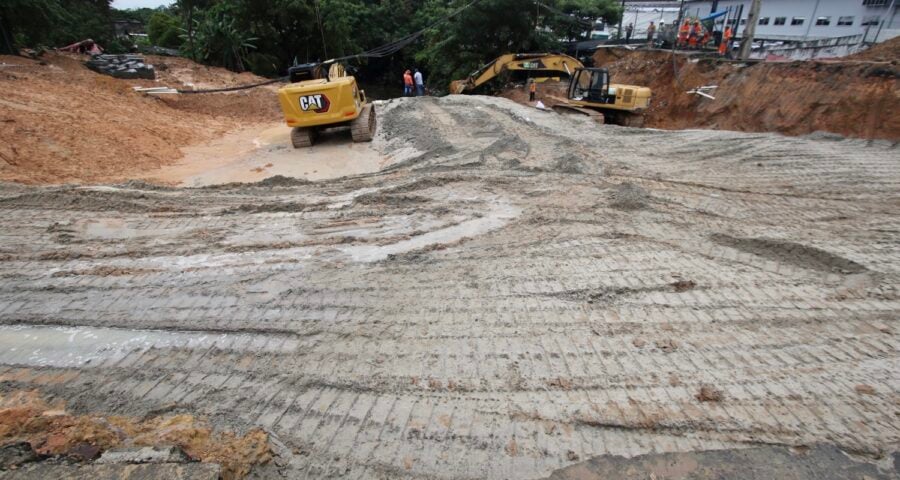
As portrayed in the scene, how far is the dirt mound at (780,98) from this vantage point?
8281 mm

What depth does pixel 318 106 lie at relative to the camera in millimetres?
9359

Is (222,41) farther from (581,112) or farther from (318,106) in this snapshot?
(581,112)

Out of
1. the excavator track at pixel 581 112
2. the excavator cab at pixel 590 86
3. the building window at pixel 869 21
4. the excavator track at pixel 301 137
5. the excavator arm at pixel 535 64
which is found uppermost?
the building window at pixel 869 21

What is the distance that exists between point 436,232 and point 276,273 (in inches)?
70.3

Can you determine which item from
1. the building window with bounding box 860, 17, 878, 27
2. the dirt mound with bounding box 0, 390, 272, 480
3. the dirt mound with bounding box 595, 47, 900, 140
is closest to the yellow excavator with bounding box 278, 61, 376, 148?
the dirt mound with bounding box 0, 390, 272, 480

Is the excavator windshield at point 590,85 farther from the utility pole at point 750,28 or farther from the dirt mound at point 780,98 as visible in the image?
the utility pole at point 750,28

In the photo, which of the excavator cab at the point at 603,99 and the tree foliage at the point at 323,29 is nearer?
the excavator cab at the point at 603,99

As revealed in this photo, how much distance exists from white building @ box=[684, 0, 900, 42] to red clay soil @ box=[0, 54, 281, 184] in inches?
1066

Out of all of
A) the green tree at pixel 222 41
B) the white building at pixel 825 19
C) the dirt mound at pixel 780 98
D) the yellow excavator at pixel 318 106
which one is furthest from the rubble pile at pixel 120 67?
the white building at pixel 825 19

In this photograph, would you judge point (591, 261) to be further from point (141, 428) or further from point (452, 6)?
point (452, 6)

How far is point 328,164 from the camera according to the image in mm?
8930

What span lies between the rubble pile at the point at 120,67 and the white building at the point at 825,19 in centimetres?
2940

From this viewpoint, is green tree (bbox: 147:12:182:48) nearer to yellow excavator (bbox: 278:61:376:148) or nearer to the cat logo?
yellow excavator (bbox: 278:61:376:148)

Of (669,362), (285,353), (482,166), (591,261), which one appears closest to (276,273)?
(285,353)
